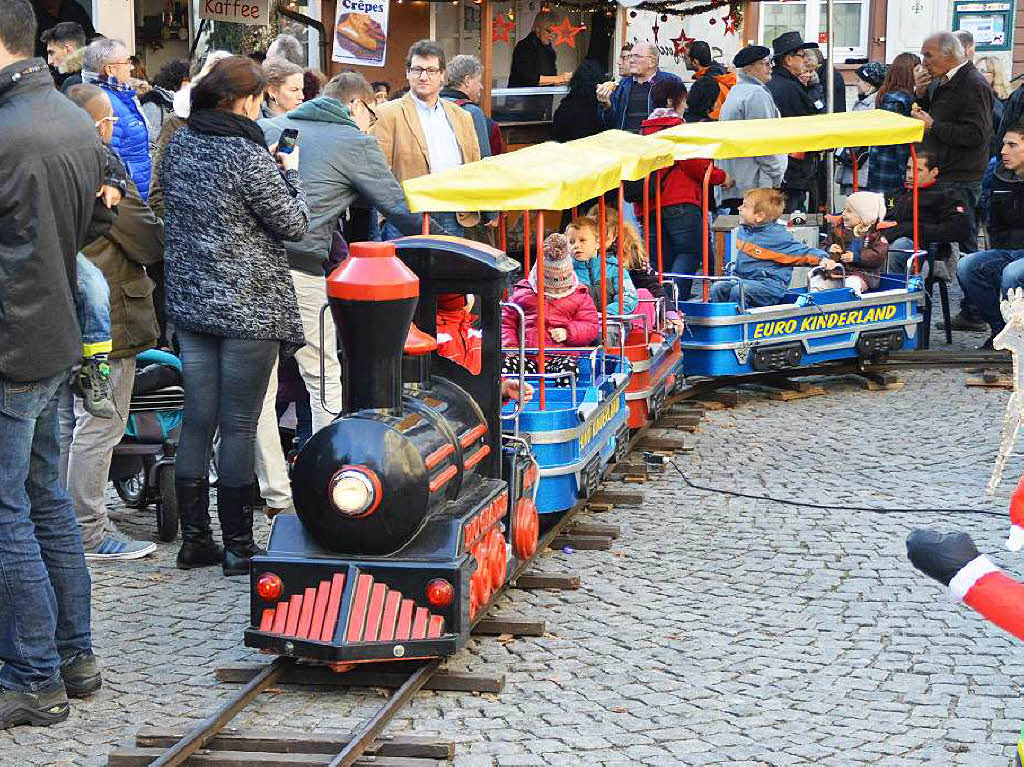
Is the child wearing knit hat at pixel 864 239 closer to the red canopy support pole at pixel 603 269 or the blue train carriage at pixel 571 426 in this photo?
the red canopy support pole at pixel 603 269

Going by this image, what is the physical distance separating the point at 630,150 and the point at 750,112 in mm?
4280

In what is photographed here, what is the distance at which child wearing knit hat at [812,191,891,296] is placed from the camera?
12.2 m

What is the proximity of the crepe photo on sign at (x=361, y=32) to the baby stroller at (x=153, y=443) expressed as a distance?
6159 millimetres

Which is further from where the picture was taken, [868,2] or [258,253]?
[868,2]

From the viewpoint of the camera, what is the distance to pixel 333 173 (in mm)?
7895

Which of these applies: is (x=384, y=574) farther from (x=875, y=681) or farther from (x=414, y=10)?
(x=414, y=10)

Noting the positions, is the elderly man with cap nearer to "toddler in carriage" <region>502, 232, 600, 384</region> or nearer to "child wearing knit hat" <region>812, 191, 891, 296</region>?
"child wearing knit hat" <region>812, 191, 891, 296</region>

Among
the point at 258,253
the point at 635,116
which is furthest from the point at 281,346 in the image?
the point at 635,116

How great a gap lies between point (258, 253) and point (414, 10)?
10381 millimetres

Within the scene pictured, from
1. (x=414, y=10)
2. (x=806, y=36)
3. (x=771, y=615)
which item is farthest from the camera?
(x=806, y=36)

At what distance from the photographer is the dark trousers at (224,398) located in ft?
22.7

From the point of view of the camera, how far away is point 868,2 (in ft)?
78.5

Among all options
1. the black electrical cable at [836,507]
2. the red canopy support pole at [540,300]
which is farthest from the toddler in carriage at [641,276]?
the red canopy support pole at [540,300]

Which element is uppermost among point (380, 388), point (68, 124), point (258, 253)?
point (68, 124)
